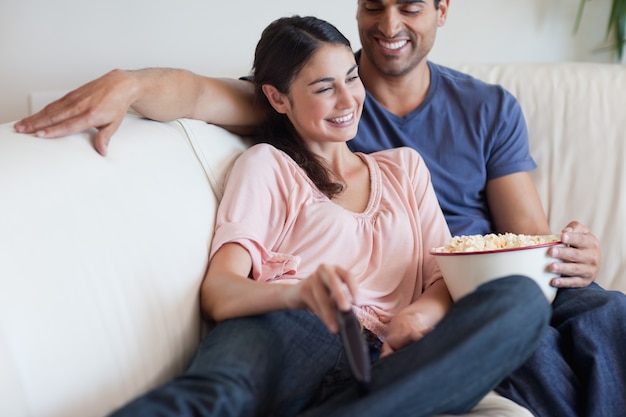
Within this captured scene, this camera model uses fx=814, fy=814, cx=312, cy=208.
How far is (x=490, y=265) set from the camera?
4.57 feet

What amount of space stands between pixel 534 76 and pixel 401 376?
47.2 inches

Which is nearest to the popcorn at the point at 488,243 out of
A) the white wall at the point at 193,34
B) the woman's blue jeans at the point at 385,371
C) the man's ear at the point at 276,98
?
the woman's blue jeans at the point at 385,371

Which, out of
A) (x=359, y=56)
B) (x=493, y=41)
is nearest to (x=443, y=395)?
(x=359, y=56)

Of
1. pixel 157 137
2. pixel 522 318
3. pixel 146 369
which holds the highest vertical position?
pixel 157 137

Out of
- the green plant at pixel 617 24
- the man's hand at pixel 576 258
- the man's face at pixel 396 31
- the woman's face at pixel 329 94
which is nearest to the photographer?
the man's hand at pixel 576 258

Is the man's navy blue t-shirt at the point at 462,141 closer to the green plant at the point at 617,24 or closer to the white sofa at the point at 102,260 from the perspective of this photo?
the white sofa at the point at 102,260

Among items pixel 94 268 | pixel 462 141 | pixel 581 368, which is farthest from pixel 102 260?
pixel 462 141

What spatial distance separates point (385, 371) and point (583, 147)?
106 centimetres

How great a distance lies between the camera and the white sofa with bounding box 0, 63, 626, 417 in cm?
112

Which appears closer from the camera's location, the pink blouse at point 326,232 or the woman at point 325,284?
the woman at point 325,284

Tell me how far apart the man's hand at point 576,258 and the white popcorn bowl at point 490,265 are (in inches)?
0.7

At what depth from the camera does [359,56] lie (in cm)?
201

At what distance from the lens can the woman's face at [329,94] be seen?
160cm

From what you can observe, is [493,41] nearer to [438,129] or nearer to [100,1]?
[438,129]
